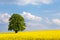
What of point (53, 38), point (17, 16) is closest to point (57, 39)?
point (53, 38)

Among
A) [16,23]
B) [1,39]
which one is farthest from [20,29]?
[1,39]

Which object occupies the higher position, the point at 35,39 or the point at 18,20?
the point at 18,20

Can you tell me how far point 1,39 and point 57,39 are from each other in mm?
5860

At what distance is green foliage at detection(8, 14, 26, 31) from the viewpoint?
55031 millimetres

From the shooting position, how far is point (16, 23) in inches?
2212

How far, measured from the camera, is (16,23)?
184ft

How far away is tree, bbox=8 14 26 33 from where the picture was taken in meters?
55.0

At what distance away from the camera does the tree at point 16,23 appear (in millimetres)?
55031

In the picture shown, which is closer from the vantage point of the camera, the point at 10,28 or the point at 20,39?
the point at 20,39

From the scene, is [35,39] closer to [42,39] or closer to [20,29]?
[42,39]

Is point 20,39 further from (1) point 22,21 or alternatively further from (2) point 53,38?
(1) point 22,21

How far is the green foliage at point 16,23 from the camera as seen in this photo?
55031 mm

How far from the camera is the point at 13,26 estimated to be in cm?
5581

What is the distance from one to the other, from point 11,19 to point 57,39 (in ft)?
120
